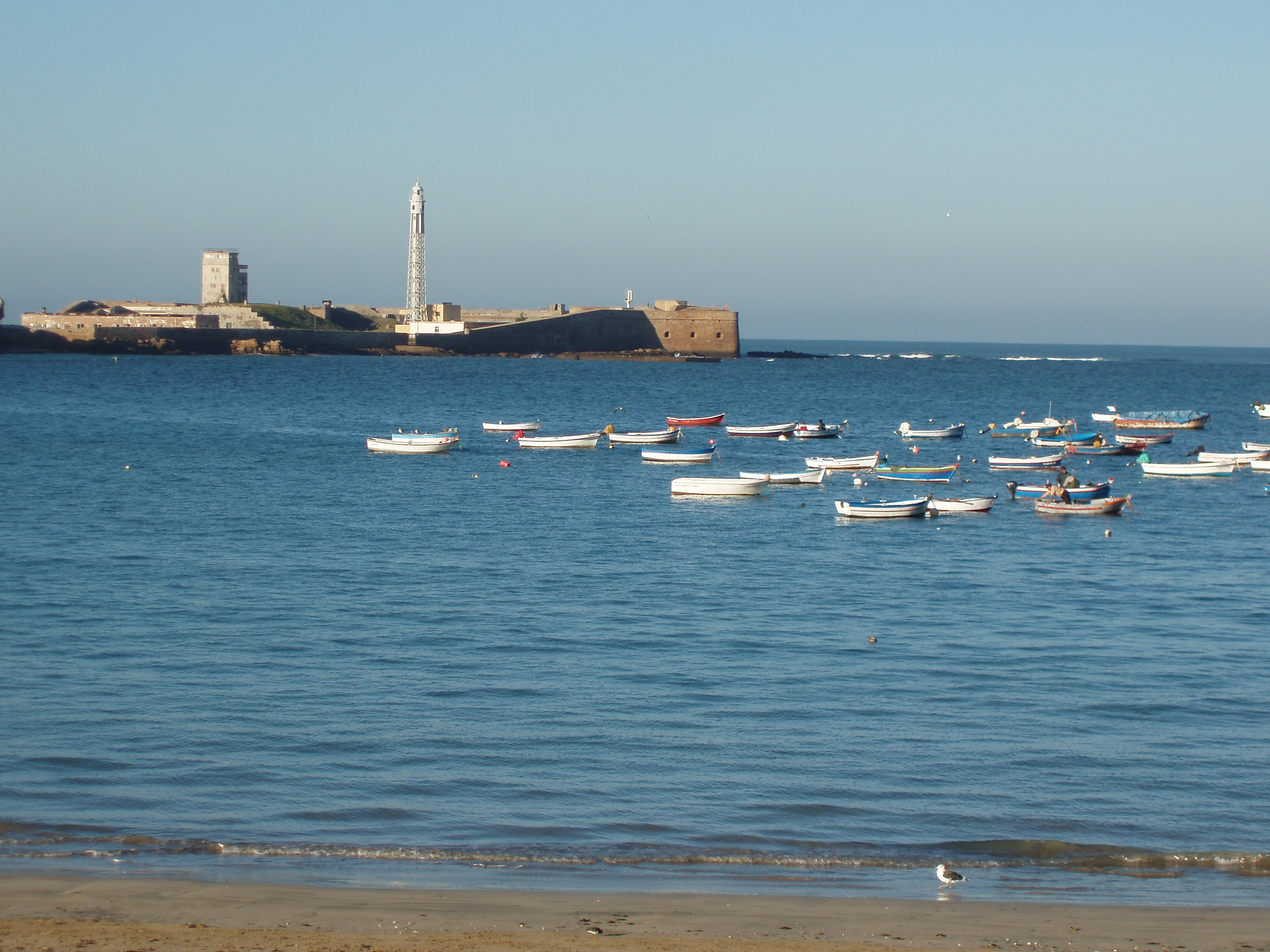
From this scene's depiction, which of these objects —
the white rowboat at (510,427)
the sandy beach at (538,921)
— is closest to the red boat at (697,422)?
the white rowboat at (510,427)

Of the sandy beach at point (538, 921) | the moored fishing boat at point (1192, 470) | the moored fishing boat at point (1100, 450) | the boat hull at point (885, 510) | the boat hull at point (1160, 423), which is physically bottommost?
the sandy beach at point (538, 921)

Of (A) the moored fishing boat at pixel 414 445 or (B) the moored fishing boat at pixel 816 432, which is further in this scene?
(B) the moored fishing boat at pixel 816 432

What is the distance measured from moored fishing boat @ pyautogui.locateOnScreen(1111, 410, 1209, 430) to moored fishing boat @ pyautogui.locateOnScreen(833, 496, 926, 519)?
103ft

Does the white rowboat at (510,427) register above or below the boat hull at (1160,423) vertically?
below

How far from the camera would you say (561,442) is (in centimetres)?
5012

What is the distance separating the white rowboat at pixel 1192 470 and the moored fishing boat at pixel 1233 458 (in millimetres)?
287

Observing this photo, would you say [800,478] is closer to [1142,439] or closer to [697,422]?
[697,422]

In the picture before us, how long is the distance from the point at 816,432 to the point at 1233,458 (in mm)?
16674

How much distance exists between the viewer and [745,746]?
13.9 meters

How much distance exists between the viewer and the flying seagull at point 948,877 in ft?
34.2

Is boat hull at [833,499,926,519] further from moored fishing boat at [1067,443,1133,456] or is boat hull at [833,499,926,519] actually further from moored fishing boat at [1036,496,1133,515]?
moored fishing boat at [1067,443,1133,456]

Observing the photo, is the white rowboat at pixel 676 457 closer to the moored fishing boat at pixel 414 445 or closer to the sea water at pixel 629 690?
the moored fishing boat at pixel 414 445

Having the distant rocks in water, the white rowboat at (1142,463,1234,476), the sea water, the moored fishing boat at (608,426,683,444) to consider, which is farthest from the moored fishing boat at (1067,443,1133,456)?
the distant rocks in water

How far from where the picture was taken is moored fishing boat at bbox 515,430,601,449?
164 feet
